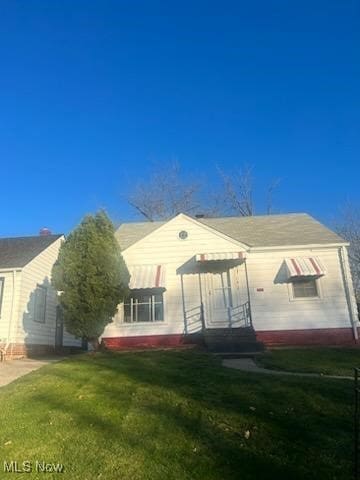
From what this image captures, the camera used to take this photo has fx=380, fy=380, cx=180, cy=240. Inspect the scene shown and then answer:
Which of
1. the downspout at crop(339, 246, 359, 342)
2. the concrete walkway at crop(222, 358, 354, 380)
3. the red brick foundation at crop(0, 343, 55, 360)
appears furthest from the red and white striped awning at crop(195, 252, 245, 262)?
the red brick foundation at crop(0, 343, 55, 360)

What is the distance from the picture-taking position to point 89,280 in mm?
12961

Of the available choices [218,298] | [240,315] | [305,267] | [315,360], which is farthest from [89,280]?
[305,267]

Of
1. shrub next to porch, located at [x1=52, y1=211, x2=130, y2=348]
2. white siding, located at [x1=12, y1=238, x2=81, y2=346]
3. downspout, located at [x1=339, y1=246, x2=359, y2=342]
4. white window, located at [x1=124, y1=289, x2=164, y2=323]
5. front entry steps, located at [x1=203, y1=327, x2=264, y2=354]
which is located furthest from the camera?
white window, located at [x1=124, y1=289, x2=164, y2=323]

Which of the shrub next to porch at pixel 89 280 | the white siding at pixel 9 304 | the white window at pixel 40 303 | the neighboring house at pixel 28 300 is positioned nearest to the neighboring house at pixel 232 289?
the shrub next to porch at pixel 89 280

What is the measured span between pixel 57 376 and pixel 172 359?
11.5 feet

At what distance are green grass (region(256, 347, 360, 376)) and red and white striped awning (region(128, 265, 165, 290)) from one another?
5052 mm

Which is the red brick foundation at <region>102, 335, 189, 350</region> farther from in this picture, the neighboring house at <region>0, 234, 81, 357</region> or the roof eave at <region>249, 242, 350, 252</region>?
the roof eave at <region>249, 242, 350, 252</region>

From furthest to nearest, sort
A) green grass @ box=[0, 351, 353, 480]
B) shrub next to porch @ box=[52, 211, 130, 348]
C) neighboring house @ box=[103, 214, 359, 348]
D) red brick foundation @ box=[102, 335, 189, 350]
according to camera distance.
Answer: red brick foundation @ box=[102, 335, 189, 350] < neighboring house @ box=[103, 214, 359, 348] < shrub next to porch @ box=[52, 211, 130, 348] < green grass @ box=[0, 351, 353, 480]

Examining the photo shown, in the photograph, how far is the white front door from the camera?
1571cm

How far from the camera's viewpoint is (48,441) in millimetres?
4895

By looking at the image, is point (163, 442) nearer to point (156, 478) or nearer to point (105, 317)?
point (156, 478)

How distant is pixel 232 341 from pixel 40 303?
9.17 metres

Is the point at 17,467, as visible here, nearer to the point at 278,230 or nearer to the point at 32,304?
the point at 32,304

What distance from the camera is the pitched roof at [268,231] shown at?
54.9ft
